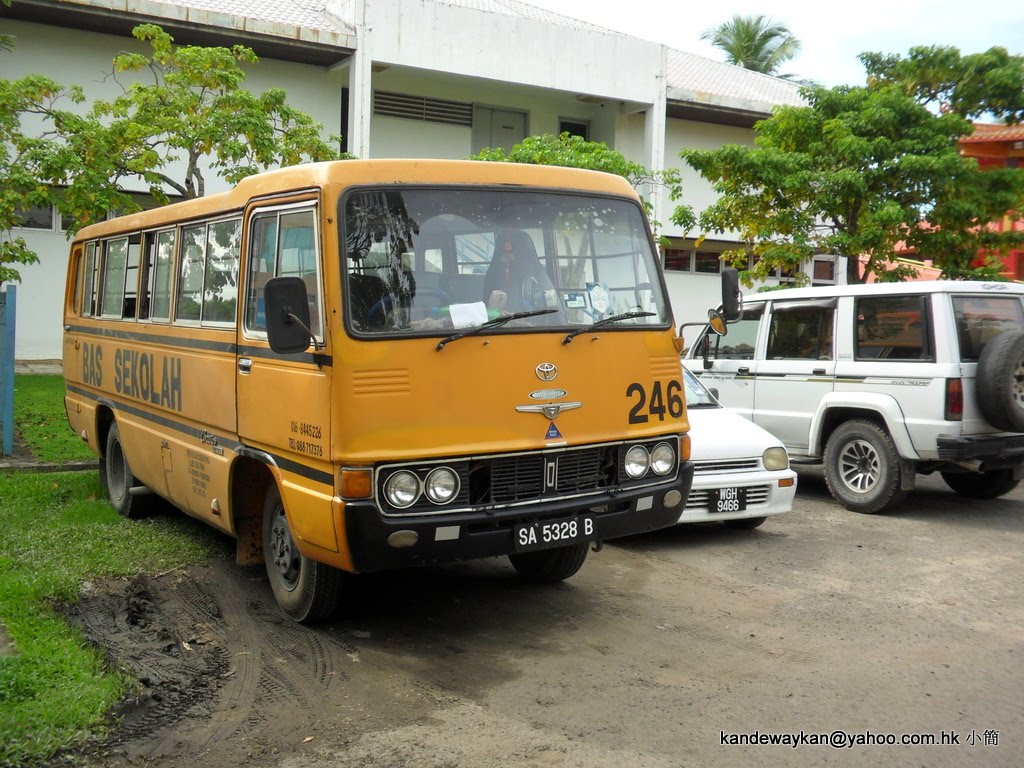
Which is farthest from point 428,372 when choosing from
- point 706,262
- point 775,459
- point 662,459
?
point 706,262

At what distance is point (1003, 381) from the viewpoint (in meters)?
8.55

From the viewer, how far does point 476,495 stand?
529cm

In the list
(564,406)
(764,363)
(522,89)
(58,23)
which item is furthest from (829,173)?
(58,23)

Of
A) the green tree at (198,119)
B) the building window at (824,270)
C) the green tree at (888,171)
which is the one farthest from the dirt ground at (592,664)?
the building window at (824,270)

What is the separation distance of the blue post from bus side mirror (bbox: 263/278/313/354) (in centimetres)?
724

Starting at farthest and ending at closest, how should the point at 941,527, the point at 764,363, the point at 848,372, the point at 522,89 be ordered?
the point at 522,89, the point at 764,363, the point at 848,372, the point at 941,527

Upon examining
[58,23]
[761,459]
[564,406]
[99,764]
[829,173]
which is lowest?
[99,764]

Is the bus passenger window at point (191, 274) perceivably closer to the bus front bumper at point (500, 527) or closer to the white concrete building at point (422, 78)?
the bus front bumper at point (500, 527)

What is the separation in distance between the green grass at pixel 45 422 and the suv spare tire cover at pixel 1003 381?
8.93 m

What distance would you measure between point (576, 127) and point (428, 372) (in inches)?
824

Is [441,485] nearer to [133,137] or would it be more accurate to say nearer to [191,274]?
[191,274]

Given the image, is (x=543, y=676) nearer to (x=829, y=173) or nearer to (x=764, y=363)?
(x=764, y=363)

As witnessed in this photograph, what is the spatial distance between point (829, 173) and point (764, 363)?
5.82m

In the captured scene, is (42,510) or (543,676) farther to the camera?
(42,510)
